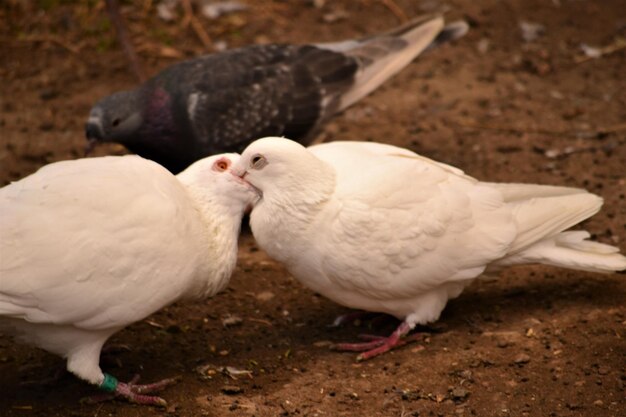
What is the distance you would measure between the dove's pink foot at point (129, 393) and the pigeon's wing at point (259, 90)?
2.28 meters

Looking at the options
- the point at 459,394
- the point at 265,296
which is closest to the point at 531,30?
the point at 265,296

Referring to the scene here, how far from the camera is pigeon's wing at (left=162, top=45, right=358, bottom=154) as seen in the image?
6.32 meters

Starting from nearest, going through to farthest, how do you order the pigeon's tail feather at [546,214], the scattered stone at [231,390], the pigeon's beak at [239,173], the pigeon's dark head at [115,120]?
the scattered stone at [231,390], the pigeon's beak at [239,173], the pigeon's tail feather at [546,214], the pigeon's dark head at [115,120]

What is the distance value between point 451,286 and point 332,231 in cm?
74

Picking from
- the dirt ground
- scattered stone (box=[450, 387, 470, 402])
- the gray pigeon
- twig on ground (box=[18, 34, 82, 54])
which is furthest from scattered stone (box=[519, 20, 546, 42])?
scattered stone (box=[450, 387, 470, 402])

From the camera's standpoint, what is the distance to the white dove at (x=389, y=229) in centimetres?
453

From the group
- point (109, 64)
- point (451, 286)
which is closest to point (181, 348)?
point (451, 286)

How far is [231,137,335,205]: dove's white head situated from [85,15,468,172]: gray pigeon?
178 cm

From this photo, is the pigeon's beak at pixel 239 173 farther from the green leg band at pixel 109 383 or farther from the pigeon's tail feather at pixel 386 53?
the pigeon's tail feather at pixel 386 53

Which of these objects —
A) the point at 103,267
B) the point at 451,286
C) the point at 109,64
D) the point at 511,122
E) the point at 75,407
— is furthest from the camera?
the point at 109,64

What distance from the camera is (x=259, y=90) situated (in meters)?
6.45

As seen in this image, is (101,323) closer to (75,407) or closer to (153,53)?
(75,407)

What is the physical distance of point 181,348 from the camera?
4926 millimetres

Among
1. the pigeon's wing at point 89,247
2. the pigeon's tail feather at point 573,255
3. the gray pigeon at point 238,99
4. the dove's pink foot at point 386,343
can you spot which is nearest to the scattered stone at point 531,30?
the gray pigeon at point 238,99
